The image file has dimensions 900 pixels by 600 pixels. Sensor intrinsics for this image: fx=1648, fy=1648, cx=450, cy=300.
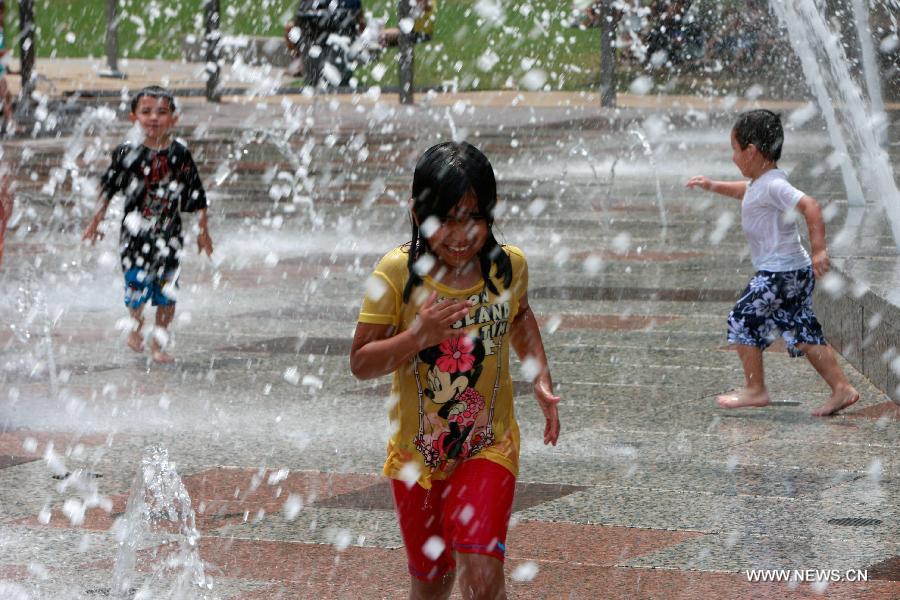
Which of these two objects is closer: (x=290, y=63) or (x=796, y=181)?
(x=796, y=181)

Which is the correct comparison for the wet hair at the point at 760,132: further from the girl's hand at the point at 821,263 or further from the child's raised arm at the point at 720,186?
A: the girl's hand at the point at 821,263

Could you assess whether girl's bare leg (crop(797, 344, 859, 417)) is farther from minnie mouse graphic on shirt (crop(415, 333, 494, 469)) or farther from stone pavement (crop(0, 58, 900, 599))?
minnie mouse graphic on shirt (crop(415, 333, 494, 469))

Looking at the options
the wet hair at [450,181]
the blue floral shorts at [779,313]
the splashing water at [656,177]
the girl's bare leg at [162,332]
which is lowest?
the splashing water at [656,177]

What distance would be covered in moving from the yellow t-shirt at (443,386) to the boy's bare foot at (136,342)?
15.8 ft

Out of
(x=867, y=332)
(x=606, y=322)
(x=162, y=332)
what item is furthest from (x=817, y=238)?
(x=162, y=332)

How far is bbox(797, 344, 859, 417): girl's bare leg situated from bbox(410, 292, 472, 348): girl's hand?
336cm

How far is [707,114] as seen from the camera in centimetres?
2470

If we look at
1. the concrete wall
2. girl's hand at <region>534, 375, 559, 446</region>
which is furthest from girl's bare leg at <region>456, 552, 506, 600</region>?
the concrete wall

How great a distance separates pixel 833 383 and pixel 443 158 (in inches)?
137

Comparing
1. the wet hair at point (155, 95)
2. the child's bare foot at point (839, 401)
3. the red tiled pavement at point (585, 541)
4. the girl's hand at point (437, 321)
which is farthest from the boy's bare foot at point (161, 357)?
the girl's hand at point (437, 321)

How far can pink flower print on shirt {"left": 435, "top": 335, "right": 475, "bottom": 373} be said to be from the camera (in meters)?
3.74

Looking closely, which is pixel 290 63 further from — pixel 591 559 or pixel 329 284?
pixel 591 559

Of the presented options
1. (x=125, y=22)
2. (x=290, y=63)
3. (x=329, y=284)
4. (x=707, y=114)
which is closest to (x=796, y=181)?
(x=329, y=284)

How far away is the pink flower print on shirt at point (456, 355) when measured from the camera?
374 cm
